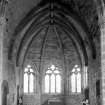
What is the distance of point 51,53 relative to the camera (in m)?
33.5

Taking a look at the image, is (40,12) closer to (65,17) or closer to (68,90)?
(65,17)

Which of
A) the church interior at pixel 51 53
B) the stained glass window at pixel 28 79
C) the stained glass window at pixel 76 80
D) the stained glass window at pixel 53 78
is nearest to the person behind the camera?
the church interior at pixel 51 53

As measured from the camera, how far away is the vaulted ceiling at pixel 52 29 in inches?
1016

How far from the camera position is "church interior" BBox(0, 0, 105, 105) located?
83.1 feet

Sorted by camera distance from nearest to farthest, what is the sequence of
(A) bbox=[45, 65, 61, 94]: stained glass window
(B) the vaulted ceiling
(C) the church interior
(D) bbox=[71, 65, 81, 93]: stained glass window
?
(C) the church interior < (B) the vaulted ceiling < (D) bbox=[71, 65, 81, 93]: stained glass window < (A) bbox=[45, 65, 61, 94]: stained glass window

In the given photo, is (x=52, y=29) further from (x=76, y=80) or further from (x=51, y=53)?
(x=76, y=80)

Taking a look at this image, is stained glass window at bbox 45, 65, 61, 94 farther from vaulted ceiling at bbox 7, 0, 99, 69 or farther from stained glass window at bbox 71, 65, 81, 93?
stained glass window at bbox 71, 65, 81, 93

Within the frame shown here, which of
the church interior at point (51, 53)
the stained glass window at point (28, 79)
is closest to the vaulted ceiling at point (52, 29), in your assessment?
the church interior at point (51, 53)

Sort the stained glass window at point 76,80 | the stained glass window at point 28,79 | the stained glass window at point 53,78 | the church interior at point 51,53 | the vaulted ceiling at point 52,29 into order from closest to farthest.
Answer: the church interior at point 51,53 < the vaulted ceiling at point 52,29 < the stained glass window at point 76,80 < the stained glass window at point 28,79 < the stained glass window at point 53,78

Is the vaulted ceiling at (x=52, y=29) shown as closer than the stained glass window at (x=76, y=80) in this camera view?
Yes

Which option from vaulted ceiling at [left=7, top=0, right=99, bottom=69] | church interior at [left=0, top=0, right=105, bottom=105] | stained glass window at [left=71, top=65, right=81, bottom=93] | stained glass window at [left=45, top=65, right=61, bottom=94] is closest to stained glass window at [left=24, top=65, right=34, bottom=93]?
church interior at [left=0, top=0, right=105, bottom=105]

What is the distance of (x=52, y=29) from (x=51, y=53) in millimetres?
2563

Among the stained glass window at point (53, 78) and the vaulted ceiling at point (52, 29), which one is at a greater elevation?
Answer: the vaulted ceiling at point (52, 29)

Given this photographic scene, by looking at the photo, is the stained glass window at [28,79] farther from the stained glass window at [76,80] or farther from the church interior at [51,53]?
the stained glass window at [76,80]
